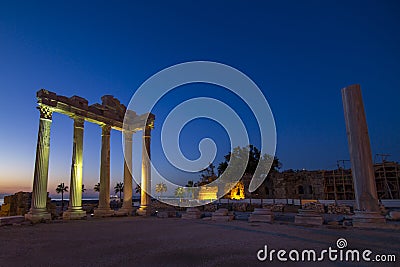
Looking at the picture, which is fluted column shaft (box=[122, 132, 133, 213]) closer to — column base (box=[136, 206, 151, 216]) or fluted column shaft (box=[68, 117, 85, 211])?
column base (box=[136, 206, 151, 216])

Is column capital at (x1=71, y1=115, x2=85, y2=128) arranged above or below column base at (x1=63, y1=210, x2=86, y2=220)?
above

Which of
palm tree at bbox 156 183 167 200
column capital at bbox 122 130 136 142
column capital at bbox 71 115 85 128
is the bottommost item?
palm tree at bbox 156 183 167 200

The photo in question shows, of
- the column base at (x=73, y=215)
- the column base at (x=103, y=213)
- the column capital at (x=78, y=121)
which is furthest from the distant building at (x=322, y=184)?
the column capital at (x=78, y=121)

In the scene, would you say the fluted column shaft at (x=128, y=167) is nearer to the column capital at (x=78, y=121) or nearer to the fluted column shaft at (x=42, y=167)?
the column capital at (x=78, y=121)

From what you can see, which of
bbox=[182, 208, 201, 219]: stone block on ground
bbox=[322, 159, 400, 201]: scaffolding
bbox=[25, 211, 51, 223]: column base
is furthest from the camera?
bbox=[322, 159, 400, 201]: scaffolding

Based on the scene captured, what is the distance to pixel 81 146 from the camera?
17172 mm

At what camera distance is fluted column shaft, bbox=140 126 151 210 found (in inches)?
757

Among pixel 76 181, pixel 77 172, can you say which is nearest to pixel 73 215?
pixel 76 181

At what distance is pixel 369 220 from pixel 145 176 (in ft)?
47.8

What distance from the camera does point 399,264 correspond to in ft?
16.4

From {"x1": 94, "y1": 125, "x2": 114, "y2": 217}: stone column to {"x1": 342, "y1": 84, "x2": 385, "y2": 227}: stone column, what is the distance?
15168mm

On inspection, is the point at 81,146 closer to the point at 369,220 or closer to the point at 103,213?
the point at 103,213

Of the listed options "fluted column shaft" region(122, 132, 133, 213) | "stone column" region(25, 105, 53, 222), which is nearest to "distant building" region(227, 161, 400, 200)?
"fluted column shaft" region(122, 132, 133, 213)

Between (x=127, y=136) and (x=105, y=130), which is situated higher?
(x=105, y=130)
